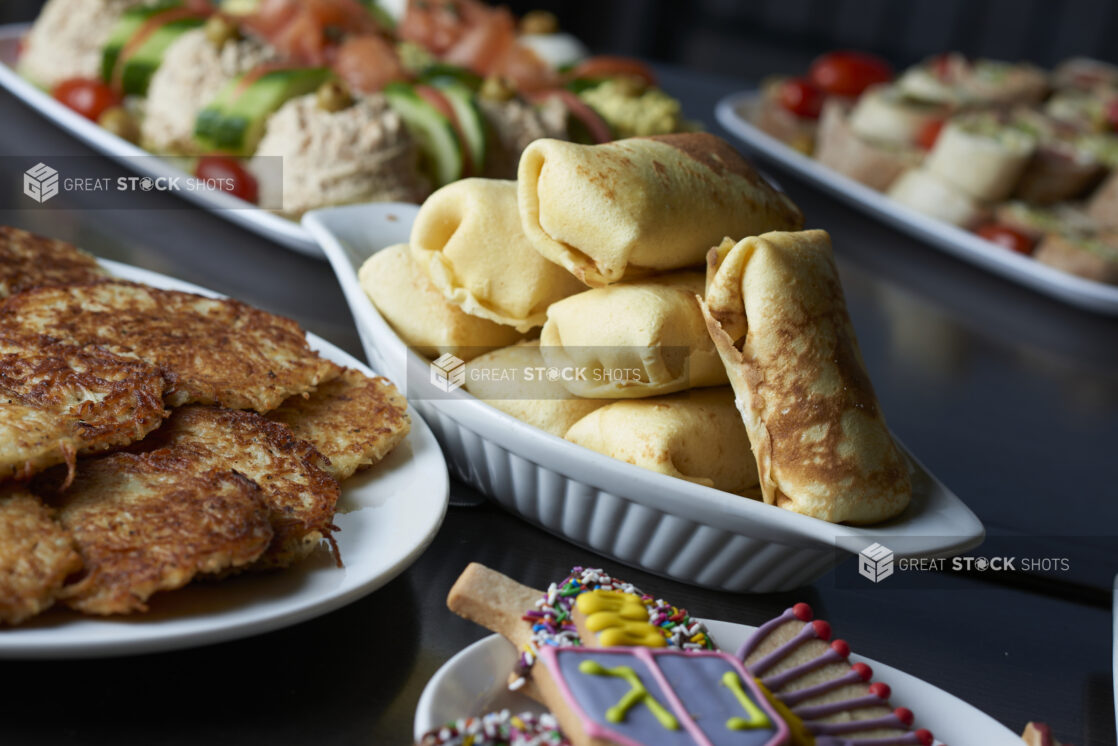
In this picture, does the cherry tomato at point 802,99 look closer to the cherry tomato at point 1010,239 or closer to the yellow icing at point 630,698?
the cherry tomato at point 1010,239

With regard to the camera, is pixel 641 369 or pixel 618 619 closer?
pixel 618 619

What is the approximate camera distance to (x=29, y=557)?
2.96ft

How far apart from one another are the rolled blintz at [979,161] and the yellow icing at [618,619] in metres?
2.61

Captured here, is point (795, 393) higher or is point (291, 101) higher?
point (795, 393)

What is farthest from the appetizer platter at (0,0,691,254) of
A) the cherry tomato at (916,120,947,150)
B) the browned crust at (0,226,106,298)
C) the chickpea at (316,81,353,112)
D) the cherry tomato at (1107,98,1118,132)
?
the cherry tomato at (1107,98,1118,132)

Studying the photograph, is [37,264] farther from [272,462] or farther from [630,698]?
[630,698]

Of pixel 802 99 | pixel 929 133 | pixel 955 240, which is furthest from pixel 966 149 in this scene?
pixel 802 99

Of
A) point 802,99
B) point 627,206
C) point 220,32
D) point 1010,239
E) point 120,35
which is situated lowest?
point 1010,239

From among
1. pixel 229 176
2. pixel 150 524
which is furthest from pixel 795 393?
pixel 229 176

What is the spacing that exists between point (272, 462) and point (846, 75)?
3615 millimetres

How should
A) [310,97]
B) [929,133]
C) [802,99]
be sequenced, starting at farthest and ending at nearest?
1. [802,99]
2. [929,133]
3. [310,97]

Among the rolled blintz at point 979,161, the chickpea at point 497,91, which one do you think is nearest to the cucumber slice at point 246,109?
the chickpea at point 497,91

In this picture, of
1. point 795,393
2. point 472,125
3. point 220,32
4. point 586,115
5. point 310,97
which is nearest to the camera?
point 795,393

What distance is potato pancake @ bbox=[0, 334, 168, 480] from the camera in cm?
99
